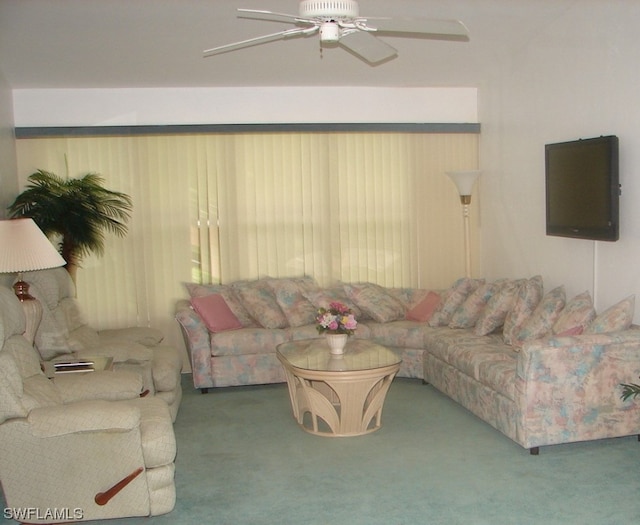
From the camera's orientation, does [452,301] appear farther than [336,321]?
Yes

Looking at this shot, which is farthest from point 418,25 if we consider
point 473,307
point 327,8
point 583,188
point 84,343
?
point 84,343

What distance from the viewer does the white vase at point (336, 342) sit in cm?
510

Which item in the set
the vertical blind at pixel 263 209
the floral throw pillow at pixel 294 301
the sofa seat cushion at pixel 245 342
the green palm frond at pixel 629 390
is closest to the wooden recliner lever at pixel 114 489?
the green palm frond at pixel 629 390

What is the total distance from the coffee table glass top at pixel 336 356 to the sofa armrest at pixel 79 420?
1.53m

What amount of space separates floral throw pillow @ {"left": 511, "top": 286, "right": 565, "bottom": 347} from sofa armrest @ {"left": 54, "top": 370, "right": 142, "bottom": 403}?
2.62 m

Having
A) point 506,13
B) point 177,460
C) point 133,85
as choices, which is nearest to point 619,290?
point 506,13

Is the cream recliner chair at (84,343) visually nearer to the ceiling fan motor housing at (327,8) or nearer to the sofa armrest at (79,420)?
the sofa armrest at (79,420)

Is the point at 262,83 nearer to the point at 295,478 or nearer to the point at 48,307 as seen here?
the point at 48,307

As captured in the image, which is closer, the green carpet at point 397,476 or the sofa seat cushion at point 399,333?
the green carpet at point 397,476

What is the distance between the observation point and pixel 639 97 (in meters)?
4.70

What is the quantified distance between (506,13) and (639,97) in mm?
1027

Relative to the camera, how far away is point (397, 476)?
411 centimetres

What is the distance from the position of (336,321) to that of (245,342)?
Result: 4.52 feet

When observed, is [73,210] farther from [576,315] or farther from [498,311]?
[576,315]
